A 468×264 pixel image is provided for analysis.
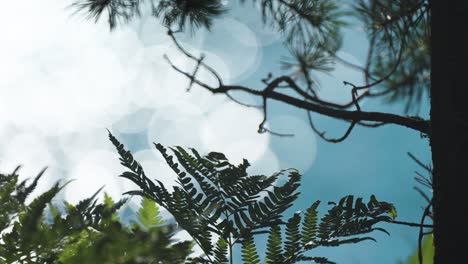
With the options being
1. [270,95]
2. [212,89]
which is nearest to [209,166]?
[270,95]

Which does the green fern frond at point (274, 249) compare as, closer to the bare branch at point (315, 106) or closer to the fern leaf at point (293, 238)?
the fern leaf at point (293, 238)

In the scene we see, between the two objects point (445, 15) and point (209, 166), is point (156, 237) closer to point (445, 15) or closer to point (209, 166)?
point (209, 166)

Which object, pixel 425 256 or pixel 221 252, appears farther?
pixel 425 256

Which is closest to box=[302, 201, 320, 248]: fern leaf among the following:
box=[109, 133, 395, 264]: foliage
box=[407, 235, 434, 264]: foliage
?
box=[109, 133, 395, 264]: foliage

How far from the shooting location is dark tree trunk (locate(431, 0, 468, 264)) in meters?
1.50

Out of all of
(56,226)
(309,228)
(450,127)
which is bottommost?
(56,226)

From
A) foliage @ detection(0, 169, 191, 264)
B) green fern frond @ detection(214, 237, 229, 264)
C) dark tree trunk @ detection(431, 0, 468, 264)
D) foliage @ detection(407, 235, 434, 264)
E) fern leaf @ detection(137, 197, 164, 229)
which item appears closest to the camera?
foliage @ detection(0, 169, 191, 264)

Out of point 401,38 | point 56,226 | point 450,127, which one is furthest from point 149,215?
point 401,38

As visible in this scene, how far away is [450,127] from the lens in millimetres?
1646

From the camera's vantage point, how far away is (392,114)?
1849mm

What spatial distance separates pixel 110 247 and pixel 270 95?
182 centimetres

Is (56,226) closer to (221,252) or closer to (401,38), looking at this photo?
(221,252)

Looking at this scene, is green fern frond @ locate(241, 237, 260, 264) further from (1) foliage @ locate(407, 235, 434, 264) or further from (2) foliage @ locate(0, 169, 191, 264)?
(1) foliage @ locate(407, 235, 434, 264)

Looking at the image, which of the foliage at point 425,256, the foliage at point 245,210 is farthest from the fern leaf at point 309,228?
the foliage at point 425,256
